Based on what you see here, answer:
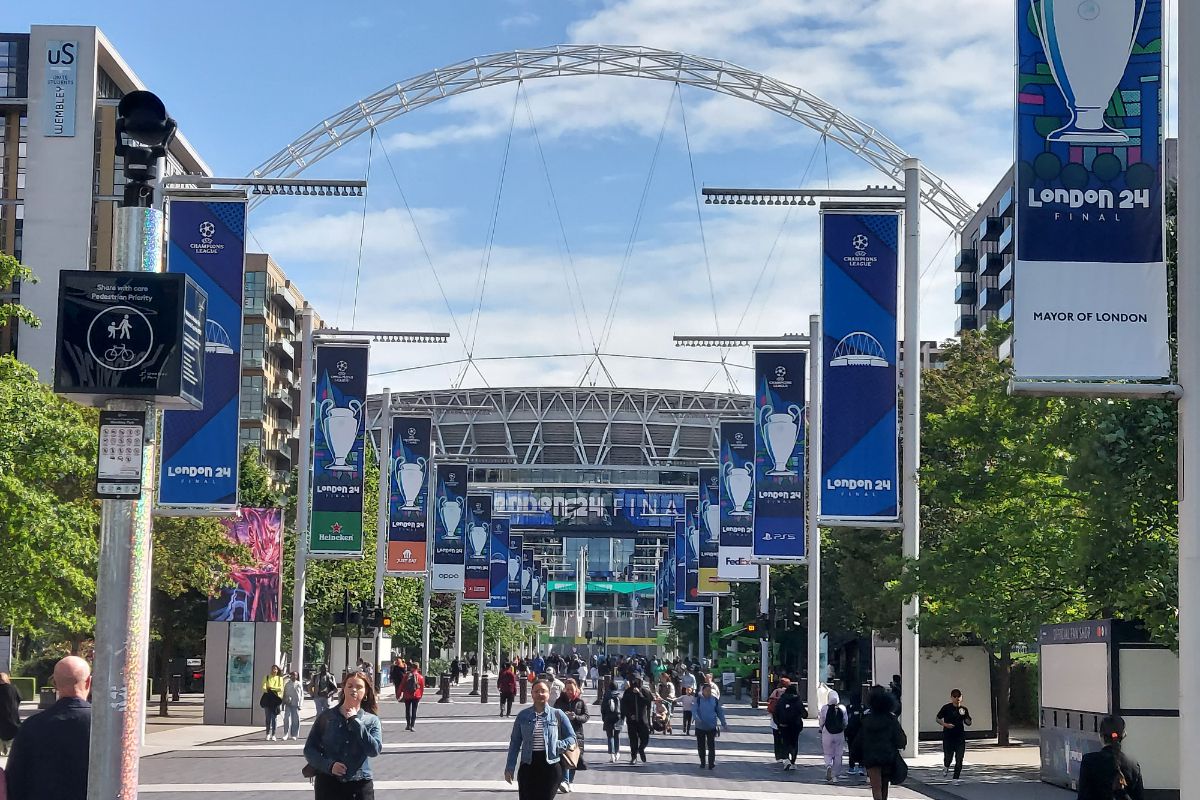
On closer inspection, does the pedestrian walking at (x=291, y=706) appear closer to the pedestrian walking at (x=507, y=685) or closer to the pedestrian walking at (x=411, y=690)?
the pedestrian walking at (x=411, y=690)

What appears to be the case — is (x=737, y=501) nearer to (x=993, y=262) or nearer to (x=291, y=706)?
(x=291, y=706)

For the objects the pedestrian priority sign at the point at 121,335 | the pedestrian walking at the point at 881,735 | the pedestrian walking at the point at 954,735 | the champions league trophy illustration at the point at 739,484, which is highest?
the champions league trophy illustration at the point at 739,484

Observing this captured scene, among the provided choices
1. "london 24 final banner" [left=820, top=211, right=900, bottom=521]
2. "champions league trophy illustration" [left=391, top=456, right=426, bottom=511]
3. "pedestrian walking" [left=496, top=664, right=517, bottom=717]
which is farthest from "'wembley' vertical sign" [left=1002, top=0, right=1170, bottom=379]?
"champions league trophy illustration" [left=391, top=456, right=426, bottom=511]

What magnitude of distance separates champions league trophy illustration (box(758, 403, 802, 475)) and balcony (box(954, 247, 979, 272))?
307 ft

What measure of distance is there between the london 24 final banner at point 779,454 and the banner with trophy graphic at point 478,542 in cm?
3300

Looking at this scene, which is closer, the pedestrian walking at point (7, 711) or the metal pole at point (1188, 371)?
the metal pole at point (1188, 371)

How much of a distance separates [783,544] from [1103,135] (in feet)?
95.6

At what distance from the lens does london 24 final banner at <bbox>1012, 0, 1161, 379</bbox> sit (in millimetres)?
14297

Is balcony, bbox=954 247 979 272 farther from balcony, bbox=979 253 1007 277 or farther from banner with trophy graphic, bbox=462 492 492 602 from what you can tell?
banner with trophy graphic, bbox=462 492 492 602

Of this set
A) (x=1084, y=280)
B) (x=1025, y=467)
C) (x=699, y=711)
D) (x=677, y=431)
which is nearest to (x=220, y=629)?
(x=699, y=711)

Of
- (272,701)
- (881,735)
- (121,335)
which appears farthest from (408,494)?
(121,335)

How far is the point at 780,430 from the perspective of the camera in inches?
1649

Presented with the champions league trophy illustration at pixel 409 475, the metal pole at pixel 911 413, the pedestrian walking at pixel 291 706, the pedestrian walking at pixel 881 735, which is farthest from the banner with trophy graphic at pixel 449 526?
the pedestrian walking at pixel 881 735

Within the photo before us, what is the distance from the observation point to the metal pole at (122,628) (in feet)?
36.8
